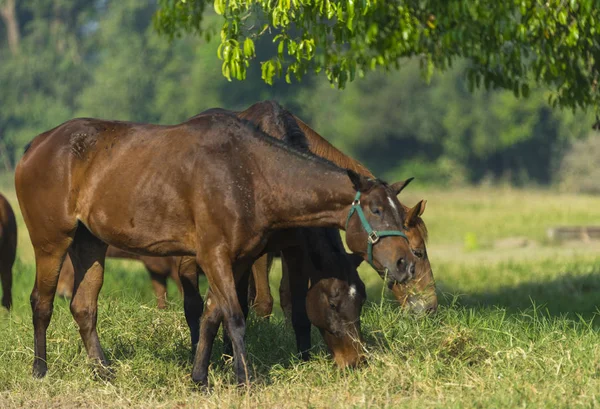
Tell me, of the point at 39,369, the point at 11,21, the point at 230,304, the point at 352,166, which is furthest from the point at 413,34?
the point at 11,21

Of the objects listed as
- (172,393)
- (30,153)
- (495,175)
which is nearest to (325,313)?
(172,393)

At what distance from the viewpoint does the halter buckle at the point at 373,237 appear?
6754 millimetres

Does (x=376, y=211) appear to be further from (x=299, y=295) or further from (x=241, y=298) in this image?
(x=241, y=298)

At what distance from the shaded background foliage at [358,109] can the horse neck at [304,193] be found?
4951 cm

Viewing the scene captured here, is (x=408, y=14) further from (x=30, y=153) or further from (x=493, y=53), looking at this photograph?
(x=30, y=153)

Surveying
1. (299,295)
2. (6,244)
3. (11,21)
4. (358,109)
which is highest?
(299,295)

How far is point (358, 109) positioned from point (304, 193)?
182 feet

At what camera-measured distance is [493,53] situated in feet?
37.0

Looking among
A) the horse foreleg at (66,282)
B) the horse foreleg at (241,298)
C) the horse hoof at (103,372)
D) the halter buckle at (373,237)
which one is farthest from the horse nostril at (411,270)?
the horse foreleg at (66,282)

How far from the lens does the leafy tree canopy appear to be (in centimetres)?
902

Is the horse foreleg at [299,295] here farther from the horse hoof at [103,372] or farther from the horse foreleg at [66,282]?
the horse foreleg at [66,282]

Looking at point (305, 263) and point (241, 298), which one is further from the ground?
point (305, 263)

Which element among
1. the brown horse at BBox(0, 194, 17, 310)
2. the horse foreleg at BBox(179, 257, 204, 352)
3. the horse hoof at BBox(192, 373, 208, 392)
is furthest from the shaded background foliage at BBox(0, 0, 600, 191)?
the horse hoof at BBox(192, 373, 208, 392)

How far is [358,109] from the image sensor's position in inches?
2445
